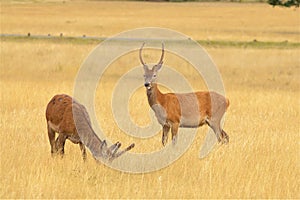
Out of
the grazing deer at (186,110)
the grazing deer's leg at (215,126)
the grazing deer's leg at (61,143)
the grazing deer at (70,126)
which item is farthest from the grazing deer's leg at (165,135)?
the grazing deer's leg at (61,143)

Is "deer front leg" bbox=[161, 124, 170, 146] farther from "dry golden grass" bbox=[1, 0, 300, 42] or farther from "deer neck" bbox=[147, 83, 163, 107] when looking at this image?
"dry golden grass" bbox=[1, 0, 300, 42]

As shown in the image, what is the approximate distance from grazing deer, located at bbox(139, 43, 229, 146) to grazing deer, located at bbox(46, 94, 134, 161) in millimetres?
1691

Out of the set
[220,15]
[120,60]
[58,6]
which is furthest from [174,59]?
[58,6]

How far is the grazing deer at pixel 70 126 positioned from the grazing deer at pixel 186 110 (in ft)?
5.55

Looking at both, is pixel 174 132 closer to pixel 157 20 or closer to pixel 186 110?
pixel 186 110

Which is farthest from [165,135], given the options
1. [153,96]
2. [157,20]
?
[157,20]

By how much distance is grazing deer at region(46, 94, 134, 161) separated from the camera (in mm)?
11633

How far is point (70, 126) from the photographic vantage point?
12.3 m

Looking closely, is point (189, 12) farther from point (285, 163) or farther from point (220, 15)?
point (285, 163)

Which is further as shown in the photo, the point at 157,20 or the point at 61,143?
the point at 157,20

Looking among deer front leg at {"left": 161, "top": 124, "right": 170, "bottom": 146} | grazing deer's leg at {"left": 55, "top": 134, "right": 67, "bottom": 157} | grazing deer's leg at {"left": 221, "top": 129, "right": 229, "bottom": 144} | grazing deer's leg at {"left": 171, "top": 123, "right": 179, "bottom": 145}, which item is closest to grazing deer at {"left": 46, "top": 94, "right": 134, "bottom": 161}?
grazing deer's leg at {"left": 55, "top": 134, "right": 67, "bottom": 157}

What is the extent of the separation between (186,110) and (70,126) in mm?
3398

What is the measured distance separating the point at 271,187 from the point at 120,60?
2865cm

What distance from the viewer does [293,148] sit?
549 inches
